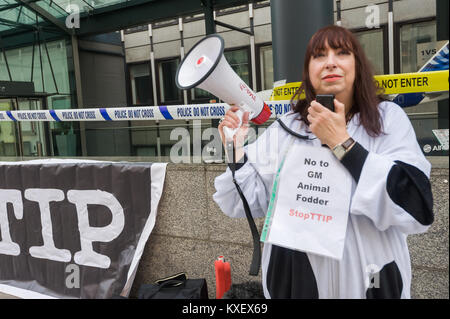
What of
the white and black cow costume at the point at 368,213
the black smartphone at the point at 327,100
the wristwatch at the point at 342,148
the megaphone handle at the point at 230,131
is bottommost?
the white and black cow costume at the point at 368,213

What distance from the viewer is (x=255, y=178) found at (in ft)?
5.27

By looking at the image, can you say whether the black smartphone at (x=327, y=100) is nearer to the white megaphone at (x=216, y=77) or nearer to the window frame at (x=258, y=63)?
the white megaphone at (x=216, y=77)

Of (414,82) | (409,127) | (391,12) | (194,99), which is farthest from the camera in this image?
(194,99)

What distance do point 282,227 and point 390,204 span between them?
379mm

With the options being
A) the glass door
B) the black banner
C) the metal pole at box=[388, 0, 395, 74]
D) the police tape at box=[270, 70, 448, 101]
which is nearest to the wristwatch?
the police tape at box=[270, 70, 448, 101]

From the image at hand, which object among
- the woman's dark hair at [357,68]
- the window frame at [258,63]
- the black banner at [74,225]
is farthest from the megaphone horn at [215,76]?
the window frame at [258,63]

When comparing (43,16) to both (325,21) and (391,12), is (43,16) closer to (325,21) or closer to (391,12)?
(391,12)

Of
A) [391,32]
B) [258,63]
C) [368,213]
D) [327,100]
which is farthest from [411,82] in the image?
[258,63]

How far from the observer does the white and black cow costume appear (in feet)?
4.11

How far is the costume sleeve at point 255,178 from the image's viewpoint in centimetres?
158

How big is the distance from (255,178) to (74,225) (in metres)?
2.39

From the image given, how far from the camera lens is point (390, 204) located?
125cm

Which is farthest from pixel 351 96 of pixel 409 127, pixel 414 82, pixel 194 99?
pixel 194 99
